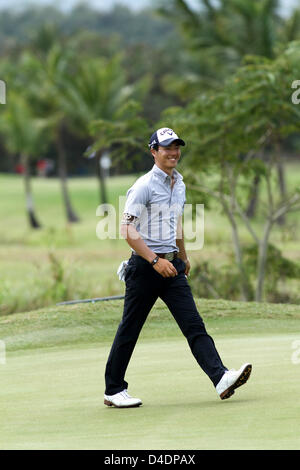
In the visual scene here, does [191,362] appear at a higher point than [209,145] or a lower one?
lower

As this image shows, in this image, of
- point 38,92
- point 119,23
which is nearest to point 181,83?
point 38,92

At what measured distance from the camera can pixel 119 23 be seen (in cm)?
Result: 15075

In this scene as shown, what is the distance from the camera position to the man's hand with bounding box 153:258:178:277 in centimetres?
637

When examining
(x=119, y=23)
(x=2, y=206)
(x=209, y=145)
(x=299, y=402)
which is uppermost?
(x=119, y=23)

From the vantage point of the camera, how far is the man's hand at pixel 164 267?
251 inches

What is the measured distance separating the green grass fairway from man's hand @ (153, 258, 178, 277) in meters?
0.90

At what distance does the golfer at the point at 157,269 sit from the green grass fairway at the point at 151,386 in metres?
0.21

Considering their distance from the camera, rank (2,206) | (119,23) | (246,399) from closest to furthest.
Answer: (246,399), (2,206), (119,23)

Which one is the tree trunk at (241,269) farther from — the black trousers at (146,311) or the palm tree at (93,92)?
the palm tree at (93,92)

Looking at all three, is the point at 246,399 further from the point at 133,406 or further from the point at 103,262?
the point at 103,262

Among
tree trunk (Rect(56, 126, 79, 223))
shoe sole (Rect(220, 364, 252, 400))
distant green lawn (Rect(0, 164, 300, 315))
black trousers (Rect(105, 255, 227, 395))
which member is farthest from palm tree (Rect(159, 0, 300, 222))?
shoe sole (Rect(220, 364, 252, 400))

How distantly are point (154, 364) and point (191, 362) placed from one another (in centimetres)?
34

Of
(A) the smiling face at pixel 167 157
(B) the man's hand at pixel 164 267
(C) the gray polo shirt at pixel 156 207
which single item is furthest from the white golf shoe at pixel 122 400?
(A) the smiling face at pixel 167 157

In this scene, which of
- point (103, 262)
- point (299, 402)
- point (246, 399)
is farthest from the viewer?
point (103, 262)
